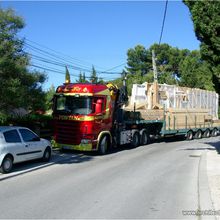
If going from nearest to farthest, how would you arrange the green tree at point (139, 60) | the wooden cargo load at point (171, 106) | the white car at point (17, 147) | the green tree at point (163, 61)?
the white car at point (17, 147) < the wooden cargo load at point (171, 106) < the green tree at point (163, 61) < the green tree at point (139, 60)

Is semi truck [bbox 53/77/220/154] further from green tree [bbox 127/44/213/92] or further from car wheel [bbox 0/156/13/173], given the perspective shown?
green tree [bbox 127/44/213/92]

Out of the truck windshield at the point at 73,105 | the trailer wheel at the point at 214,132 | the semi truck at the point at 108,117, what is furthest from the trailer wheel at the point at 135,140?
the trailer wheel at the point at 214,132

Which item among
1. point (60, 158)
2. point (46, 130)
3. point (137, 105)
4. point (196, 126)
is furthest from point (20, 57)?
point (196, 126)

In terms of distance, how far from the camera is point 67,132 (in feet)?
61.9

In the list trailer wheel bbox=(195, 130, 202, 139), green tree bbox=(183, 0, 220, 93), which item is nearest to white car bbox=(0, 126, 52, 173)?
green tree bbox=(183, 0, 220, 93)

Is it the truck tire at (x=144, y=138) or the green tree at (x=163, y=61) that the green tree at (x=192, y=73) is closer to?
the green tree at (x=163, y=61)

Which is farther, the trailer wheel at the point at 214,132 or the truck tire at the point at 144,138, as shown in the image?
the trailer wheel at the point at 214,132

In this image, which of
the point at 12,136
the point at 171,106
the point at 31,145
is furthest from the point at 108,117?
the point at 171,106

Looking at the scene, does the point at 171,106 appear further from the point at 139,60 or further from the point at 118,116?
the point at 139,60

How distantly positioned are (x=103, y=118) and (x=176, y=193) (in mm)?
9365

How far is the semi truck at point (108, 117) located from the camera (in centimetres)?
1853

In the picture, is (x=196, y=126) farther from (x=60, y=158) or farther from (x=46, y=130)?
(x=60, y=158)

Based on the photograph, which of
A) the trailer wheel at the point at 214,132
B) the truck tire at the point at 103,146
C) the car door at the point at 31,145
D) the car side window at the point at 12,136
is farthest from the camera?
the trailer wheel at the point at 214,132

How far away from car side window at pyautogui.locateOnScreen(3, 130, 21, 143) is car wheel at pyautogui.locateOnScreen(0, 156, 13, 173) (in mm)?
575
